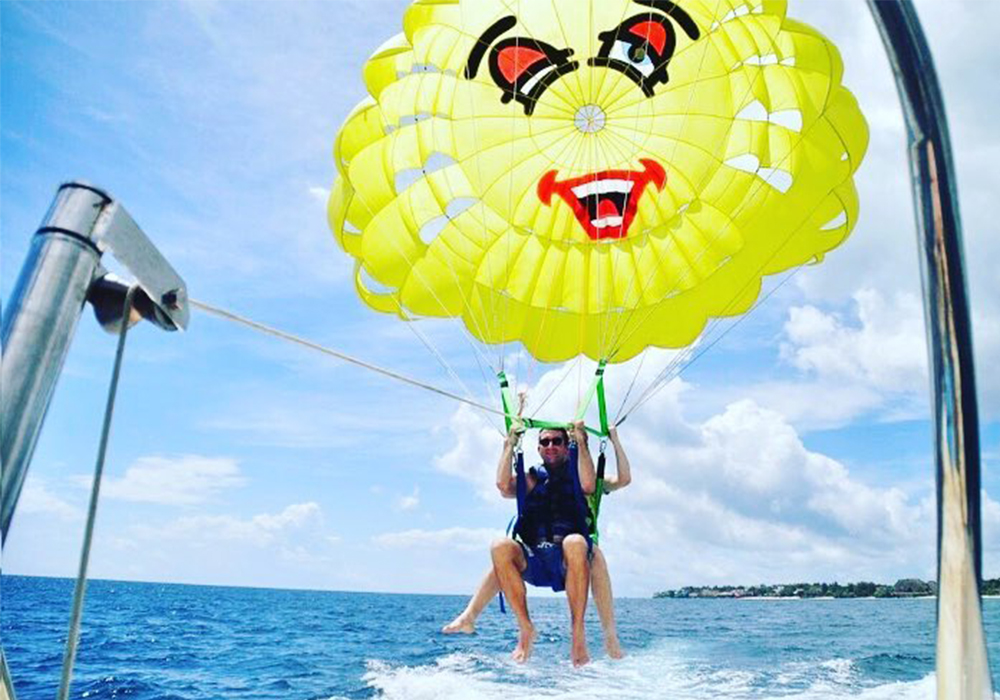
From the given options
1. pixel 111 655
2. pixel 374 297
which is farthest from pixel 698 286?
pixel 111 655

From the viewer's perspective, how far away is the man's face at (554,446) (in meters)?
6.39

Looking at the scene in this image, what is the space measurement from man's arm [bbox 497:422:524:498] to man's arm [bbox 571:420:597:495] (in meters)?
0.40

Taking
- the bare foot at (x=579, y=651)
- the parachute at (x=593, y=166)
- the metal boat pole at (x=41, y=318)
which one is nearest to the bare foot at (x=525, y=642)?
the bare foot at (x=579, y=651)

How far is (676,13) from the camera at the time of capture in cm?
702

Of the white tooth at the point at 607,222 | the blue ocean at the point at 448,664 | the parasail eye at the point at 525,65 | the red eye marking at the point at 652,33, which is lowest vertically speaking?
the blue ocean at the point at 448,664

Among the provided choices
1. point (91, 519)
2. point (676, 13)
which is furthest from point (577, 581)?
point (676, 13)

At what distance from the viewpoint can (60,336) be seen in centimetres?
170

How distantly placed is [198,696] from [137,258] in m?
18.9

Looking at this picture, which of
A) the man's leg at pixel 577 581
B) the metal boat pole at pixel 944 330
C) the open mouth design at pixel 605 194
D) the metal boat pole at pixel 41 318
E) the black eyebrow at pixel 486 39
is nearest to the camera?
the metal boat pole at pixel 41 318

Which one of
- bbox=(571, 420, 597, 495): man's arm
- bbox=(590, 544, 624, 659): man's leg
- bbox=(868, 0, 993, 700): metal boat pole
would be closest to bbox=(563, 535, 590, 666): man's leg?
bbox=(590, 544, 624, 659): man's leg

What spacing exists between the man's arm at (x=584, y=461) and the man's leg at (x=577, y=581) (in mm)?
376

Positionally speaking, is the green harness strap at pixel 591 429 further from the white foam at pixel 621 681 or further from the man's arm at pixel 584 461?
the white foam at pixel 621 681

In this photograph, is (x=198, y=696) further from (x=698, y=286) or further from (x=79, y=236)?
(x=79, y=236)

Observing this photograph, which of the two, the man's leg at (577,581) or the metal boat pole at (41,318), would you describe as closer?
the metal boat pole at (41,318)
